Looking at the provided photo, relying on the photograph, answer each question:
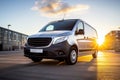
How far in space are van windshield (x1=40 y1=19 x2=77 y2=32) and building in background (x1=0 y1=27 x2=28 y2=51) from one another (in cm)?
5773

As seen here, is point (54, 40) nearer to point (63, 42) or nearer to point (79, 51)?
point (63, 42)

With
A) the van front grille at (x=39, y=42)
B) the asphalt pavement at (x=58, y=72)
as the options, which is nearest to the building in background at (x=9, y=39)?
the van front grille at (x=39, y=42)

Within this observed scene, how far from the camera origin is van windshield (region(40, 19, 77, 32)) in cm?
934

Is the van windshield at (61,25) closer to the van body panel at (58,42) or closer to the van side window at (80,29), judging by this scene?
the van body panel at (58,42)

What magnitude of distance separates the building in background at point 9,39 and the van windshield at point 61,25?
57729 mm

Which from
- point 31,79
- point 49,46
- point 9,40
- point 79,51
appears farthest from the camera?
point 9,40

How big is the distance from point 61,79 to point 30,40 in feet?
13.0

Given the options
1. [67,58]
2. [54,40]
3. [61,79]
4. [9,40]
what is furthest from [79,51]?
[9,40]

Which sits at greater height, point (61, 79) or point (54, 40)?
point (54, 40)

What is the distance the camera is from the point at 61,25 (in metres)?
9.84

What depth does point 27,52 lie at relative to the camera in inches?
342

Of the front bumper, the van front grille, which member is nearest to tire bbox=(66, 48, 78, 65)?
the front bumper

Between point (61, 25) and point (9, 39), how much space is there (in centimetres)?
6549

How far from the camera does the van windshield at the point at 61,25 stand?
9.34 metres
